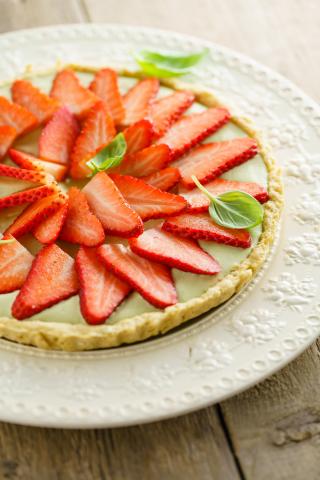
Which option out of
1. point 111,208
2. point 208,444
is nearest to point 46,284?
point 111,208

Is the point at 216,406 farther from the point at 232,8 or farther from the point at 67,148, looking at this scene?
the point at 232,8

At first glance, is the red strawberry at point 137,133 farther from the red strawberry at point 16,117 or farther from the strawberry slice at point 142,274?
the strawberry slice at point 142,274

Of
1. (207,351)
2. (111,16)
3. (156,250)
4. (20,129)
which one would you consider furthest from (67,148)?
(111,16)

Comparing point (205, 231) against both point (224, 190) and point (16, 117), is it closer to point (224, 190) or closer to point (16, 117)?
point (224, 190)

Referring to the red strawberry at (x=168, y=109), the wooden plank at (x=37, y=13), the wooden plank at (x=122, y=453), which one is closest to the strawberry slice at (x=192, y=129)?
the red strawberry at (x=168, y=109)

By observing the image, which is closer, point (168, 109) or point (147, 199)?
point (147, 199)

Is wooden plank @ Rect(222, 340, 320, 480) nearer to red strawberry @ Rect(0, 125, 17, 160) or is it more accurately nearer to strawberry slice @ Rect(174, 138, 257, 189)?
strawberry slice @ Rect(174, 138, 257, 189)

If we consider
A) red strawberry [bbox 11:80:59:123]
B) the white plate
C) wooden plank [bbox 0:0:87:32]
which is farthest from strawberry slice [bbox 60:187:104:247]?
wooden plank [bbox 0:0:87:32]
